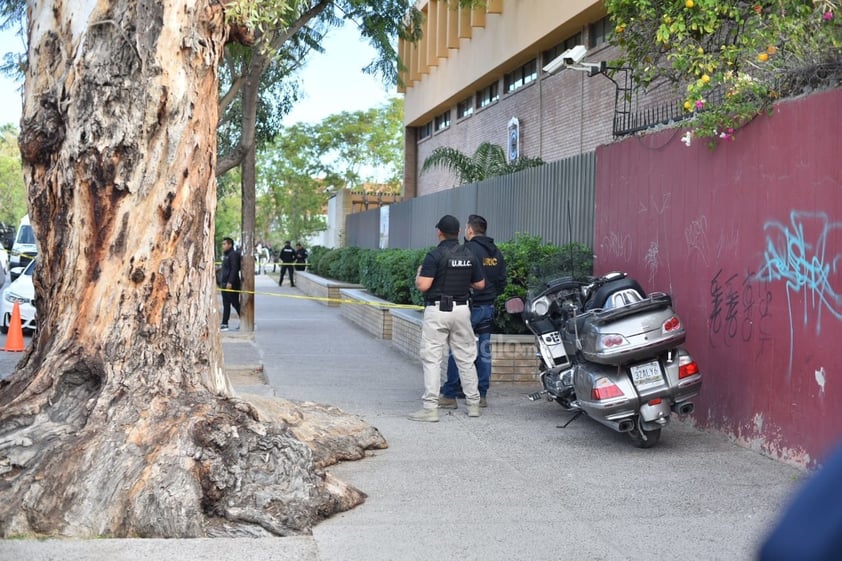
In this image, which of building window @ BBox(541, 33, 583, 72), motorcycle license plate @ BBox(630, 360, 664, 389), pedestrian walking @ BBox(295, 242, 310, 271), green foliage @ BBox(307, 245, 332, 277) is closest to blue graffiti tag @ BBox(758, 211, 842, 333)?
motorcycle license plate @ BBox(630, 360, 664, 389)

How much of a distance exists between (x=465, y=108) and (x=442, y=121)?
344 cm

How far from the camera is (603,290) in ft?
28.5

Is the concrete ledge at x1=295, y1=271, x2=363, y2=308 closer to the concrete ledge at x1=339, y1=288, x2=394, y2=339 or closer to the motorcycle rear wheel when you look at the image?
the concrete ledge at x1=339, y1=288, x2=394, y2=339

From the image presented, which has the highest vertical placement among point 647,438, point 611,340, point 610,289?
point 610,289

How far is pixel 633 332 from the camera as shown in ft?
26.1

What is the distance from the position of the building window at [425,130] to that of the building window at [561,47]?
1281cm

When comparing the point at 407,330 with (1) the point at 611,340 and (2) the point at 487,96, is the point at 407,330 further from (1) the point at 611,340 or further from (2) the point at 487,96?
(2) the point at 487,96

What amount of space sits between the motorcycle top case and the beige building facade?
10662mm

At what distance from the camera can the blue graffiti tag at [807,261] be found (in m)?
7.07

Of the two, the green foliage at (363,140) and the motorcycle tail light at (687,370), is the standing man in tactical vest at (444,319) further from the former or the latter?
the green foliage at (363,140)

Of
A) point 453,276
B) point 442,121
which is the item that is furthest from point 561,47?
point 453,276

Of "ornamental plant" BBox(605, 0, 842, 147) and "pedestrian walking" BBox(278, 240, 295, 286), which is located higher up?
"ornamental plant" BBox(605, 0, 842, 147)

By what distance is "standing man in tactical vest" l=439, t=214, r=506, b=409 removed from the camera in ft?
35.0

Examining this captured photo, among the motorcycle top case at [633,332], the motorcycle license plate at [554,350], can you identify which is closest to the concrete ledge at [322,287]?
the motorcycle license plate at [554,350]
